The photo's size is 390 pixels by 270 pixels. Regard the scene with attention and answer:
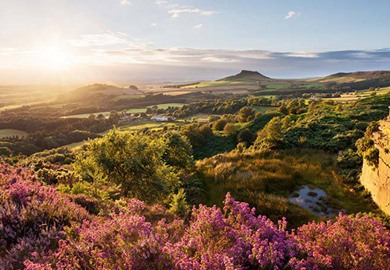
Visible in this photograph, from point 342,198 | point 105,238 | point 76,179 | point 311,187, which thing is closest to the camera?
point 105,238

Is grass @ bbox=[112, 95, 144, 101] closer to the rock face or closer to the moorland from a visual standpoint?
the moorland

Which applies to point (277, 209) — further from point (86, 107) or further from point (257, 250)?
point (86, 107)

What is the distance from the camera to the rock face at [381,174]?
14.7 m

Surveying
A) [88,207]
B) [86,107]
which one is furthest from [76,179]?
[86,107]

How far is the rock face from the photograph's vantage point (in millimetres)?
14716

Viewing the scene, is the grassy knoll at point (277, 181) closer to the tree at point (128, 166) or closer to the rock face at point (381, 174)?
the rock face at point (381, 174)

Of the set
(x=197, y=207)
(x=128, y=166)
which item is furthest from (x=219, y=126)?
(x=128, y=166)

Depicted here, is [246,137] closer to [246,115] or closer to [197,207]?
[246,115]

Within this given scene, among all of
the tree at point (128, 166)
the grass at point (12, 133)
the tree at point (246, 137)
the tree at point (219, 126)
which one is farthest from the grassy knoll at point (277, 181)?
the grass at point (12, 133)

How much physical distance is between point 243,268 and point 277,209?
11509 millimetres

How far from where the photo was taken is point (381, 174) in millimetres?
15453

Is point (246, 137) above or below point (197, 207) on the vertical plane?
below

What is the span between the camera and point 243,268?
4.19 meters

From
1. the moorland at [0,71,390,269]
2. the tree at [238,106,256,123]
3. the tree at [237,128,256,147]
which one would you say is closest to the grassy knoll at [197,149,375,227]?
the moorland at [0,71,390,269]
